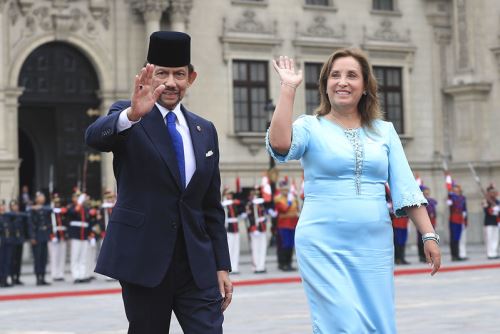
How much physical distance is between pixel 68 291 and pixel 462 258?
11.2 metres

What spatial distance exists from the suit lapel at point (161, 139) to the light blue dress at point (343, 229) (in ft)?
1.80

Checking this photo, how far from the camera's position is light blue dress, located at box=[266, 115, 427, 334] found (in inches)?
236

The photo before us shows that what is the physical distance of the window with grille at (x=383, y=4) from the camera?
119 ft

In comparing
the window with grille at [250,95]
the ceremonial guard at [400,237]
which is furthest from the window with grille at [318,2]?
the ceremonial guard at [400,237]

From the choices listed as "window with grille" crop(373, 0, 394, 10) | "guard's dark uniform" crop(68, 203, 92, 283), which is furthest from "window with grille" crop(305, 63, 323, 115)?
"guard's dark uniform" crop(68, 203, 92, 283)

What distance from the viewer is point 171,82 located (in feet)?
19.2

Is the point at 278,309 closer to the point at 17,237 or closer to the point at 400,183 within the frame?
the point at 400,183

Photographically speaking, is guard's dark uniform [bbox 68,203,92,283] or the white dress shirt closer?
the white dress shirt

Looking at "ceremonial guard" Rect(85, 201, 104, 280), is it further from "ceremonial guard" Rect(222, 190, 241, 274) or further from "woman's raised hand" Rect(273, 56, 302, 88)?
"woman's raised hand" Rect(273, 56, 302, 88)

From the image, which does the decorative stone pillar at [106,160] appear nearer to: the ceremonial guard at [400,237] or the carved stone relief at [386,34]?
the ceremonial guard at [400,237]

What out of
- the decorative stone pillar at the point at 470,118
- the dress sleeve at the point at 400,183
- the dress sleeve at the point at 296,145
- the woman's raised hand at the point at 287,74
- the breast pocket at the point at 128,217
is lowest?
the breast pocket at the point at 128,217

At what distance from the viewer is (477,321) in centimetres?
1248

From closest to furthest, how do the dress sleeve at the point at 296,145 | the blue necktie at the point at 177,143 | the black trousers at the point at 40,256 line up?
1. the blue necktie at the point at 177,143
2. the dress sleeve at the point at 296,145
3. the black trousers at the point at 40,256

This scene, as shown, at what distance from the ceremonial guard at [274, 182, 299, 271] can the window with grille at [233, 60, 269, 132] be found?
8071 millimetres
